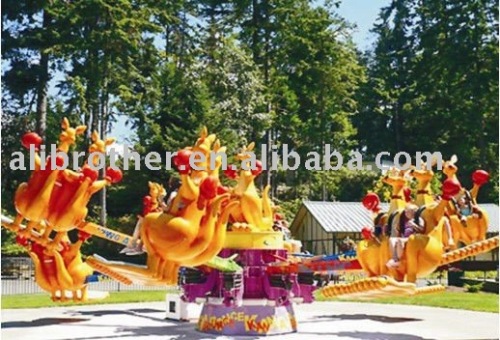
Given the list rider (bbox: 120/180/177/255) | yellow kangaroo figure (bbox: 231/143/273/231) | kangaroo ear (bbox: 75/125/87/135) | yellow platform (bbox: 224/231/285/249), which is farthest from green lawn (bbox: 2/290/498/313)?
kangaroo ear (bbox: 75/125/87/135)

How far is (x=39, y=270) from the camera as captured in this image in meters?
9.95

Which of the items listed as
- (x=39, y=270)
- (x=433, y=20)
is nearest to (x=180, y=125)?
(x=433, y=20)

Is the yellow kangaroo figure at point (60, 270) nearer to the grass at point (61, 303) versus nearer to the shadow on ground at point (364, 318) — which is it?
the shadow on ground at point (364, 318)

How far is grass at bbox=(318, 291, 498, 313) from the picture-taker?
17.4 metres

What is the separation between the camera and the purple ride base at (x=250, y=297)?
11.9 metres

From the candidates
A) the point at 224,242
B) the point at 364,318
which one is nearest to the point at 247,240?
the point at 224,242

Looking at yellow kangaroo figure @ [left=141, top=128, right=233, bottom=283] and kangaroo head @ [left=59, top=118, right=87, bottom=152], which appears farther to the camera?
kangaroo head @ [left=59, top=118, right=87, bottom=152]

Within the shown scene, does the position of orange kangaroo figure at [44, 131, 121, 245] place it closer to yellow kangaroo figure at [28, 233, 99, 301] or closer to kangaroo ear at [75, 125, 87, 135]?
kangaroo ear at [75, 125, 87, 135]

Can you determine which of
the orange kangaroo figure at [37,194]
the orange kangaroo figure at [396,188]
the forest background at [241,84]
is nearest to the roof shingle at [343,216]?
the forest background at [241,84]

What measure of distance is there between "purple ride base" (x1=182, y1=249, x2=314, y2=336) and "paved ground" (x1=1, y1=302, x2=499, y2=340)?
1.13 feet

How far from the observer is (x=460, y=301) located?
18938 millimetres

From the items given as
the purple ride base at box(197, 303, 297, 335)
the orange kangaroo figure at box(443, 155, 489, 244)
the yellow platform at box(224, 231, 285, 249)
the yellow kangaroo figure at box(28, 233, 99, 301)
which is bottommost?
the purple ride base at box(197, 303, 297, 335)

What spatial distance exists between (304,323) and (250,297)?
8.41ft

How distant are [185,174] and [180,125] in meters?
23.2
